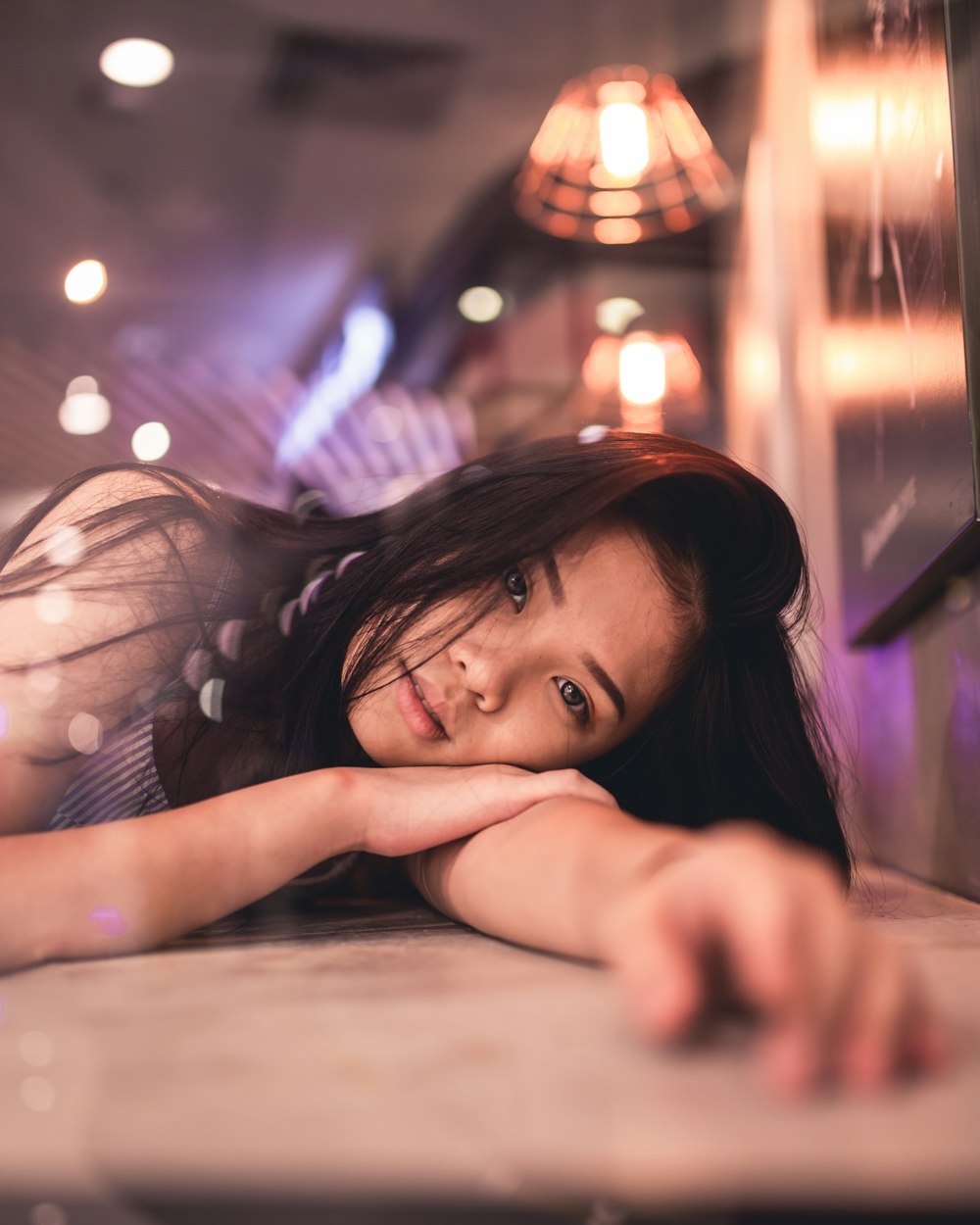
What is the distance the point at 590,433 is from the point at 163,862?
1.71 ft

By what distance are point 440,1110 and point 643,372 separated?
250cm

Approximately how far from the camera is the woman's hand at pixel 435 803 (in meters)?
0.63

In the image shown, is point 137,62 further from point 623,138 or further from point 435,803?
point 435,803

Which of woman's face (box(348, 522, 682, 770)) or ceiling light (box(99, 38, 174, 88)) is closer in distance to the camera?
woman's face (box(348, 522, 682, 770))

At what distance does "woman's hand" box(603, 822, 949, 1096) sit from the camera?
268 mm

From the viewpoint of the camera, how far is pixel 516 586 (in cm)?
77

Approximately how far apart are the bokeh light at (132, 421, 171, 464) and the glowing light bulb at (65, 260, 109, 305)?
2.66ft

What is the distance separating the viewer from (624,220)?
2.29 metres

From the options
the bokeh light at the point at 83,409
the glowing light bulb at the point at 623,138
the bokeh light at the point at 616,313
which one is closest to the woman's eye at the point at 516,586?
the bokeh light at the point at 83,409

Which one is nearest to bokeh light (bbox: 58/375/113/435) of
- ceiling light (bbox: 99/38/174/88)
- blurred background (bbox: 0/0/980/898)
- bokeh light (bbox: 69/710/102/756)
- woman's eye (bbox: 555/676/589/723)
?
blurred background (bbox: 0/0/980/898)

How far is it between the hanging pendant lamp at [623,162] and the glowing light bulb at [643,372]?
1.17ft

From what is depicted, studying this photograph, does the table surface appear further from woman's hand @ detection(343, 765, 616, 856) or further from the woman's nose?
the woman's nose

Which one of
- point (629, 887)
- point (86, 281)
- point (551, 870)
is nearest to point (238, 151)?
point (86, 281)

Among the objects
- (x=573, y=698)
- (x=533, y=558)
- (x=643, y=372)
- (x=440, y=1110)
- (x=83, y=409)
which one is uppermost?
(x=643, y=372)
